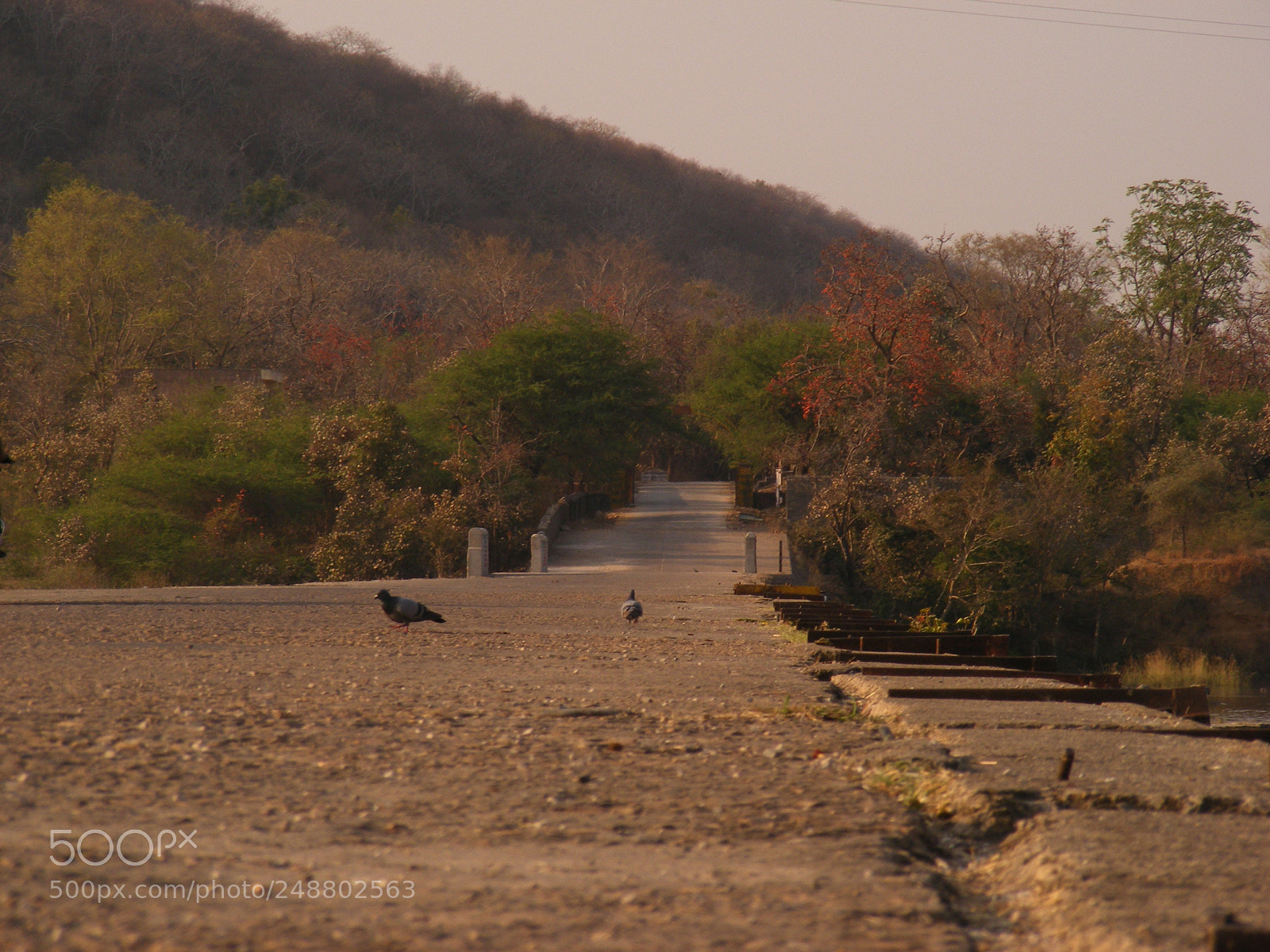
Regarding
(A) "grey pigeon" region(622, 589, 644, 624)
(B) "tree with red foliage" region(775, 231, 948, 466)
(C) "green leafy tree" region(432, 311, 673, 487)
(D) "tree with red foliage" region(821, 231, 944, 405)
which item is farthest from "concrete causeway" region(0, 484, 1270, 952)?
(C) "green leafy tree" region(432, 311, 673, 487)

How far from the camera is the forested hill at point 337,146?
79.7m

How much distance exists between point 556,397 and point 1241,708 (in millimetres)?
18573

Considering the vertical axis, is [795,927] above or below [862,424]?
below

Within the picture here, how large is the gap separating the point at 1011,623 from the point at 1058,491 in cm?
301

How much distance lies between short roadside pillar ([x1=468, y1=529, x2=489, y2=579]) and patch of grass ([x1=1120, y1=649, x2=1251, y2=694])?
14.5 meters

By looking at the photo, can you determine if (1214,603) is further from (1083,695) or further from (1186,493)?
(1083,695)

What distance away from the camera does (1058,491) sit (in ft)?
84.1

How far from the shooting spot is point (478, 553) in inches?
918

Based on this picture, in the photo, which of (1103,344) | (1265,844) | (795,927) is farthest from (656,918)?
(1103,344)

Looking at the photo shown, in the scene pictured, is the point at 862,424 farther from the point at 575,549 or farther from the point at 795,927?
the point at 795,927

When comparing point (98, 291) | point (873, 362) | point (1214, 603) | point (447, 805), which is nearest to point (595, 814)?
point (447, 805)

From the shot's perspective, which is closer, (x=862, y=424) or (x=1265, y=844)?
(x=1265, y=844)

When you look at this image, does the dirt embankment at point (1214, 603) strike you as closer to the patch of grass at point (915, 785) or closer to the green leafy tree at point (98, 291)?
the patch of grass at point (915, 785)

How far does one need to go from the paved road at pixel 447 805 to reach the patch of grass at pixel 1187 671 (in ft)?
71.4
